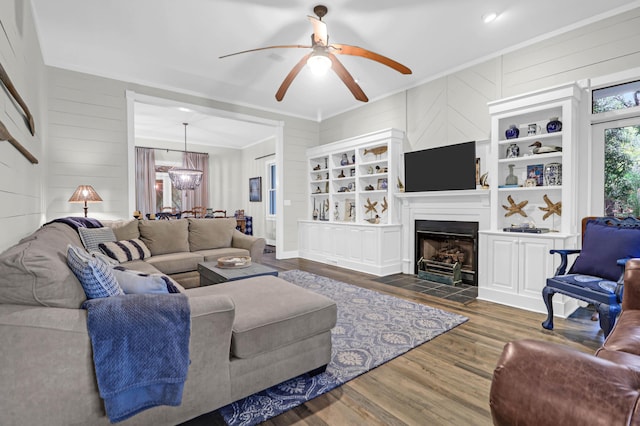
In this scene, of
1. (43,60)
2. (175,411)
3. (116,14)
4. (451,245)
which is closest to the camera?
(175,411)

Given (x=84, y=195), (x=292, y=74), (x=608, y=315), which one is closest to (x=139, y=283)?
(x=292, y=74)

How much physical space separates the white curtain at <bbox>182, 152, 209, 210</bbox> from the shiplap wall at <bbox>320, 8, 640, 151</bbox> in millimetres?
5361

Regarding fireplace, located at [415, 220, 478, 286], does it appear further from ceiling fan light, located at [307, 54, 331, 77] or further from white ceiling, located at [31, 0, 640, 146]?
ceiling fan light, located at [307, 54, 331, 77]

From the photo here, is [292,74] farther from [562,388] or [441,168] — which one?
[562,388]

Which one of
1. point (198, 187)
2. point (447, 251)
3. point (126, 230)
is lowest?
point (447, 251)

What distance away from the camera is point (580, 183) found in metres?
3.36

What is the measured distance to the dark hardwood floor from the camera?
5.46 ft

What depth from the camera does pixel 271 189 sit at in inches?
343

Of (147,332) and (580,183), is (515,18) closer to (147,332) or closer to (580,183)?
(580,183)

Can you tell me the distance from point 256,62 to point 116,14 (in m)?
1.59

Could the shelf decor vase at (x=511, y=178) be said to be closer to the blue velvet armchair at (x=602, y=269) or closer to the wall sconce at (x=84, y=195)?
the blue velvet armchair at (x=602, y=269)

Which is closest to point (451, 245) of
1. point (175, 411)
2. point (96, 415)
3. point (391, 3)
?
point (391, 3)

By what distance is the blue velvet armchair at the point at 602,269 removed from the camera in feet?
7.70

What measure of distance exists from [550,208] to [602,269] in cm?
102
